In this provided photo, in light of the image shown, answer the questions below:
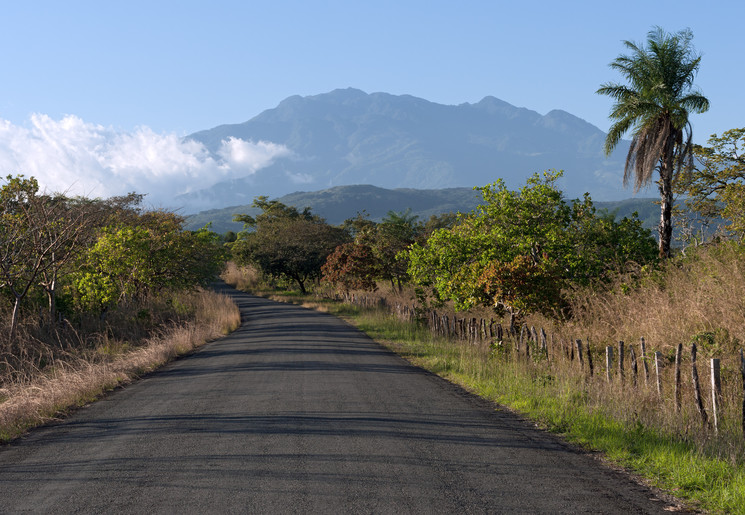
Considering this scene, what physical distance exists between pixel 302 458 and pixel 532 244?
43.2ft

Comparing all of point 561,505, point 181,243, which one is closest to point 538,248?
point 561,505

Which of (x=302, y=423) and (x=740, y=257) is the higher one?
(x=740, y=257)

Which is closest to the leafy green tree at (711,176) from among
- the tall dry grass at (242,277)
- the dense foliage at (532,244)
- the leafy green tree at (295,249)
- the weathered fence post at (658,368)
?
the dense foliage at (532,244)

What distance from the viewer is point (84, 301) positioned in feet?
76.7

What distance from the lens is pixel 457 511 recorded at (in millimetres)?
5238

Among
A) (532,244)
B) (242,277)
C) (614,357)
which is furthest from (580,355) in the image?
(242,277)

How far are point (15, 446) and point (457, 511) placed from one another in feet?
19.6

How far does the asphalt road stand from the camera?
18.1 ft

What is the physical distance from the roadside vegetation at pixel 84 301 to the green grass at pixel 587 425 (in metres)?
7.54

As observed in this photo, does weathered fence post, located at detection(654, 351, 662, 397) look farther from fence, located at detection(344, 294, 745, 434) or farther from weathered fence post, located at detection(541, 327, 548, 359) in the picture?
weathered fence post, located at detection(541, 327, 548, 359)

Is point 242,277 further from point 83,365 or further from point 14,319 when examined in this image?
point 83,365

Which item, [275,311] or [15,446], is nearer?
[15,446]

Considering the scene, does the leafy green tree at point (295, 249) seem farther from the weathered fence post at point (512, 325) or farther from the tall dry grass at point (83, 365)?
the weathered fence post at point (512, 325)

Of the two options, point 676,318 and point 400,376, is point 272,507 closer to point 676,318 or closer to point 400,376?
point 400,376
